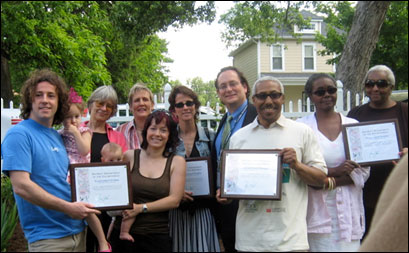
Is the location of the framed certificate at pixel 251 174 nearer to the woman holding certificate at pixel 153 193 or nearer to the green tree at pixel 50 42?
the woman holding certificate at pixel 153 193

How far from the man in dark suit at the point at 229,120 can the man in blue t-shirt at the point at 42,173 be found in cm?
138

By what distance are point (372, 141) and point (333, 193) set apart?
22.9 inches

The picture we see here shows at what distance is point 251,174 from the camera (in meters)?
3.13

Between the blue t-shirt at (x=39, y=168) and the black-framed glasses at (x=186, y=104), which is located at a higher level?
the black-framed glasses at (x=186, y=104)

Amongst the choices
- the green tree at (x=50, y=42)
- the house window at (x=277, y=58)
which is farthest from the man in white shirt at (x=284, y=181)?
the house window at (x=277, y=58)

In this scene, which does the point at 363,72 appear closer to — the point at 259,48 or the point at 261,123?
the point at 261,123

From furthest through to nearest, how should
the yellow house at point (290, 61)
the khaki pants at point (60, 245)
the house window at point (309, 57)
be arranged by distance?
the house window at point (309, 57), the yellow house at point (290, 61), the khaki pants at point (60, 245)

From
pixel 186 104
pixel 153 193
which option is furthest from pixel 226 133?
pixel 153 193

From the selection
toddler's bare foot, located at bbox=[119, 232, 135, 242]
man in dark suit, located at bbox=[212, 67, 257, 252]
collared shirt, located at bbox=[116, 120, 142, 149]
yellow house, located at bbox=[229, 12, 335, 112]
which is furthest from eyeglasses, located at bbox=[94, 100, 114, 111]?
yellow house, located at bbox=[229, 12, 335, 112]

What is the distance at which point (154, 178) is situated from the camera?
140 inches

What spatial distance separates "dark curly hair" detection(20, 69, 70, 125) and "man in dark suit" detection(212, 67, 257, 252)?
5.05 feet

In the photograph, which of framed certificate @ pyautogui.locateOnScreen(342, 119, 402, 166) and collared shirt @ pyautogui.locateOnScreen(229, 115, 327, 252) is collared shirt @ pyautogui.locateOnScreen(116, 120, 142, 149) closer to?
collared shirt @ pyautogui.locateOnScreen(229, 115, 327, 252)

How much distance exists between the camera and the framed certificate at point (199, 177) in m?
3.76

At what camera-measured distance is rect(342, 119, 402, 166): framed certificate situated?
10.9 ft
